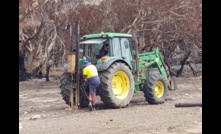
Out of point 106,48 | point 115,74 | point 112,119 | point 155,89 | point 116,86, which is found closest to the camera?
point 112,119

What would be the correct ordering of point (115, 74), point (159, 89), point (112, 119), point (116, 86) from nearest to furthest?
point (112, 119)
point (115, 74)
point (116, 86)
point (159, 89)

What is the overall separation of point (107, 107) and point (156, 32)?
34.8ft

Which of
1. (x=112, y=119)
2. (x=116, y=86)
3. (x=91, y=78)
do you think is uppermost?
(x=91, y=78)

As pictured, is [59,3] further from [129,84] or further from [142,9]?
[129,84]

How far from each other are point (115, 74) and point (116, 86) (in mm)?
471

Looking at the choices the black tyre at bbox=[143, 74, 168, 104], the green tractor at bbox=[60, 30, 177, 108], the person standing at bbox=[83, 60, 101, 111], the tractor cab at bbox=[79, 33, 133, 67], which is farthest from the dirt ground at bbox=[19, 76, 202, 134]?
the tractor cab at bbox=[79, 33, 133, 67]

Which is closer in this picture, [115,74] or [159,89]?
[115,74]

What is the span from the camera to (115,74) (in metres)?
11.8

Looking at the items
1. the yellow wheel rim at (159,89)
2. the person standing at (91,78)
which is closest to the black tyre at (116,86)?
the person standing at (91,78)

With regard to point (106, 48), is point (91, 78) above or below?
below

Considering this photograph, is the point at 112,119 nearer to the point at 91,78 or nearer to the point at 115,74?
the point at 91,78

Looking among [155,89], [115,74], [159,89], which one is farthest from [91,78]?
[159,89]

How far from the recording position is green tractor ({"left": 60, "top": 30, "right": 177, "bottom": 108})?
1141 cm

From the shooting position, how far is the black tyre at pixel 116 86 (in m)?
11.4
